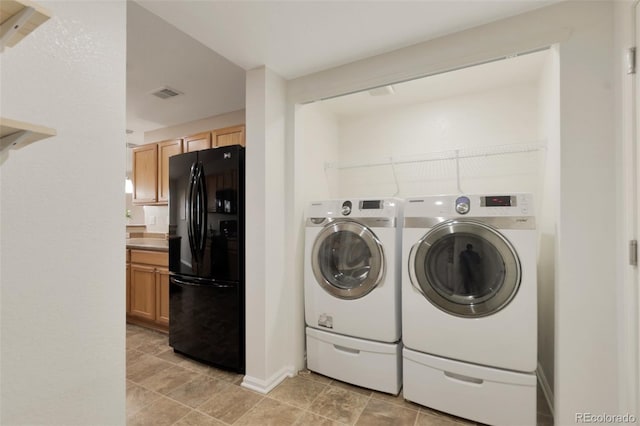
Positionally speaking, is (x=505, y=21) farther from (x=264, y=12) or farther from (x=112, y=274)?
(x=112, y=274)

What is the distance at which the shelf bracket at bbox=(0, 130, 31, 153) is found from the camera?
2.61 ft

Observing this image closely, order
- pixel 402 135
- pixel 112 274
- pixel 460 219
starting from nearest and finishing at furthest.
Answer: pixel 112 274
pixel 460 219
pixel 402 135

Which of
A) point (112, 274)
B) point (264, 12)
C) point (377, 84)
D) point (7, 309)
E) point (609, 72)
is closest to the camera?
point (7, 309)

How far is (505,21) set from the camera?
1.71 m

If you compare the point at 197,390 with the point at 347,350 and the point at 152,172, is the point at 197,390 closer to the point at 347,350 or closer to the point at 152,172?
the point at 347,350

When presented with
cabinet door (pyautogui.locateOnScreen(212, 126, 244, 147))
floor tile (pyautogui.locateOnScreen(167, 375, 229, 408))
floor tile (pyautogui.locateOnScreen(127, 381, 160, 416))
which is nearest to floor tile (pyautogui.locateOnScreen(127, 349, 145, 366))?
floor tile (pyautogui.locateOnScreen(127, 381, 160, 416))

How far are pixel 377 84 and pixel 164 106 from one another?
252cm

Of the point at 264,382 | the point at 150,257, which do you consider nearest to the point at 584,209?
the point at 264,382

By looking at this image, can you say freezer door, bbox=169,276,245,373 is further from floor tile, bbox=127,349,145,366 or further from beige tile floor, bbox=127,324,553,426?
floor tile, bbox=127,349,145,366

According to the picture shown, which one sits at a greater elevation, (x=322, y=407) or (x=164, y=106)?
(x=164, y=106)

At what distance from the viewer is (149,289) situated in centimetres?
317

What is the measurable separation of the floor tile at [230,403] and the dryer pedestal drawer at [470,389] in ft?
3.41

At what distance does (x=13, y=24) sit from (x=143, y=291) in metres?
3.03

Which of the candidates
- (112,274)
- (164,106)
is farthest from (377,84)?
(164,106)
